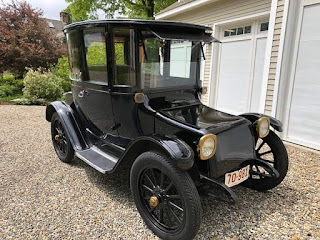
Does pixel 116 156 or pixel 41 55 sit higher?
pixel 41 55

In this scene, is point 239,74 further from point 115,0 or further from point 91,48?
point 115,0

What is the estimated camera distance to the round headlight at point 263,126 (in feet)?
8.46

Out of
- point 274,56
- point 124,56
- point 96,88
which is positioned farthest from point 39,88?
point 274,56

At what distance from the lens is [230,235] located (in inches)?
84.0

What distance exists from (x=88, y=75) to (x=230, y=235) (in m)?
2.41

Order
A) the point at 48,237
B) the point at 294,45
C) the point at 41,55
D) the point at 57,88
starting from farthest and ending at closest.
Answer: the point at 41,55 < the point at 57,88 < the point at 294,45 < the point at 48,237

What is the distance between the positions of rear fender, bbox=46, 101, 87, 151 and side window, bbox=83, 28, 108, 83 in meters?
0.71

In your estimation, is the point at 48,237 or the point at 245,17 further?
the point at 245,17

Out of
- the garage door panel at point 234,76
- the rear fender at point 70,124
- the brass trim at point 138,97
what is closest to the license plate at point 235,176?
the brass trim at point 138,97

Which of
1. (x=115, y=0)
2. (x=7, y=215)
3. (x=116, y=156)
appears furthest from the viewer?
(x=115, y=0)

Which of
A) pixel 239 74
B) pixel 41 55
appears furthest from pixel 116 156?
pixel 41 55

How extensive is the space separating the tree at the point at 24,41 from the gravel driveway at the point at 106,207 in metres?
10.2

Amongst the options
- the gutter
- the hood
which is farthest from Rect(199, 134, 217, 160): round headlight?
the gutter

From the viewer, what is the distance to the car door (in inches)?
107
